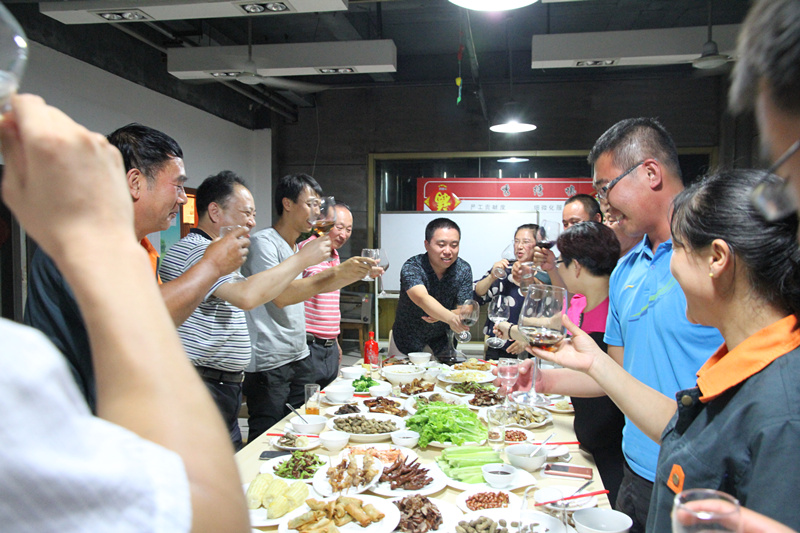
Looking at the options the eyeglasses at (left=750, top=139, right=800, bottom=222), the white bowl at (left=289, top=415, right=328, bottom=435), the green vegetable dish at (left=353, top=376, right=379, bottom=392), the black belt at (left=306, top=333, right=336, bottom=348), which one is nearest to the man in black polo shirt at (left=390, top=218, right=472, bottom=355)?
the black belt at (left=306, top=333, right=336, bottom=348)

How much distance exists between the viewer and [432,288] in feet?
15.5

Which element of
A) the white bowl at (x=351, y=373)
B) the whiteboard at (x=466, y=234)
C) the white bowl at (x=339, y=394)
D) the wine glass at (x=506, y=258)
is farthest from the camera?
the whiteboard at (x=466, y=234)

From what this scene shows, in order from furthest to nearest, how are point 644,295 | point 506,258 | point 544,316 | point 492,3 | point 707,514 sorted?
1. point 506,258
2. point 492,3
3. point 644,295
4. point 544,316
5. point 707,514

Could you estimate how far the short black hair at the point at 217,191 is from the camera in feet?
10.3

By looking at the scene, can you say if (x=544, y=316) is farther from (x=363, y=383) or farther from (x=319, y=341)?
(x=319, y=341)

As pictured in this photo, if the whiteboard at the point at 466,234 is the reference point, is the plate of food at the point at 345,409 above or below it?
below

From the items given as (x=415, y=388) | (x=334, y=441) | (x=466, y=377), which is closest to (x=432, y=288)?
(x=466, y=377)

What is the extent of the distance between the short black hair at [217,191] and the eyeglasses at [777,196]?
286cm

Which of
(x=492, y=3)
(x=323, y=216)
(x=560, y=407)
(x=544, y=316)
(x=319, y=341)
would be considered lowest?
(x=560, y=407)

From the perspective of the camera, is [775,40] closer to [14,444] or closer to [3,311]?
[14,444]

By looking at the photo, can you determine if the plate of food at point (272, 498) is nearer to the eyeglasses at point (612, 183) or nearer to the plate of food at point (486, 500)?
the plate of food at point (486, 500)

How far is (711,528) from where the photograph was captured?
71 cm

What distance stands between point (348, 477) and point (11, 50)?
1.58 metres

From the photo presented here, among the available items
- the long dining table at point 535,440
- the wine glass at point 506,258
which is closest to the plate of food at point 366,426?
the long dining table at point 535,440
